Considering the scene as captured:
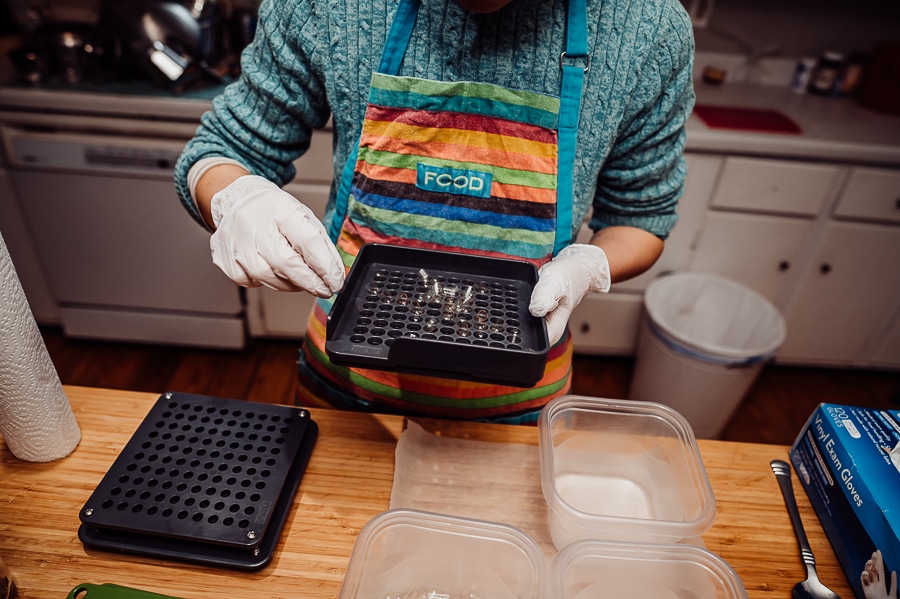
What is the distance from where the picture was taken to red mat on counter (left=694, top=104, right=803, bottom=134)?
1727 millimetres

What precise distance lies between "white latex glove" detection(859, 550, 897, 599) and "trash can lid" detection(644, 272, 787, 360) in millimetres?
1173

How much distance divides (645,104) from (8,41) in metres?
2.11

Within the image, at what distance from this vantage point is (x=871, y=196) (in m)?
1.74

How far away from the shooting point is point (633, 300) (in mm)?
1972

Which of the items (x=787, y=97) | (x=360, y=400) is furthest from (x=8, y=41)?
(x=787, y=97)

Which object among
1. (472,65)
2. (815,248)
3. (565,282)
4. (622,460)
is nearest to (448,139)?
(472,65)

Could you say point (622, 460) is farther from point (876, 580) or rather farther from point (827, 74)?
point (827, 74)

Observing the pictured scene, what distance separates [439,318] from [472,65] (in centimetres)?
33

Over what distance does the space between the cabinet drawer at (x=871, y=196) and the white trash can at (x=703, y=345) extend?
1.22ft

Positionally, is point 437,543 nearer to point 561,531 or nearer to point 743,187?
point 561,531

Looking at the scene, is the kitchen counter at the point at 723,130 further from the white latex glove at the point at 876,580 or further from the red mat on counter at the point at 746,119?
the white latex glove at the point at 876,580

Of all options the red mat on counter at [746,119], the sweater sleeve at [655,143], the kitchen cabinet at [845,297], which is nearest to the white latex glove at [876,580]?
the sweater sleeve at [655,143]

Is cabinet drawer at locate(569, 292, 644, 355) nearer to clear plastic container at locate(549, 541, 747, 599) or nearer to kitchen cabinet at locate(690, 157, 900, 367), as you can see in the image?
kitchen cabinet at locate(690, 157, 900, 367)

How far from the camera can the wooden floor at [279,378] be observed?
1.93 metres
